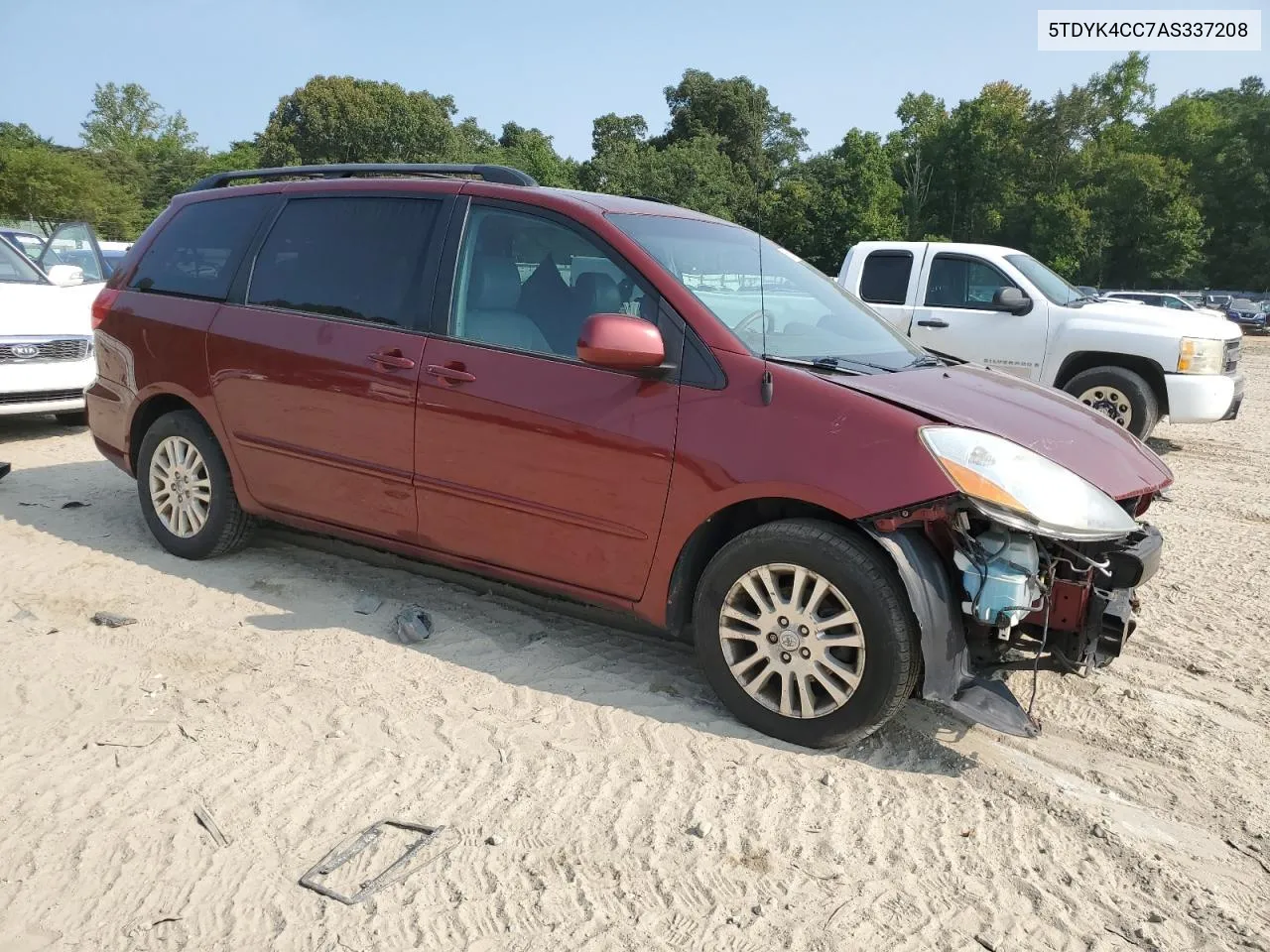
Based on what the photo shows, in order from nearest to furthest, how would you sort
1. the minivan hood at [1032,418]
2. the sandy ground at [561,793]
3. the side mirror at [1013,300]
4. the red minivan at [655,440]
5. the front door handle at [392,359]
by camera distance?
the sandy ground at [561,793] → the red minivan at [655,440] → the minivan hood at [1032,418] → the front door handle at [392,359] → the side mirror at [1013,300]

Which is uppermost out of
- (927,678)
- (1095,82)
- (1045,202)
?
(1095,82)

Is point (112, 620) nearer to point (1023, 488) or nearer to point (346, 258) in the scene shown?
point (346, 258)

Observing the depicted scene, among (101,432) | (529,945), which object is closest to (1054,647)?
(529,945)

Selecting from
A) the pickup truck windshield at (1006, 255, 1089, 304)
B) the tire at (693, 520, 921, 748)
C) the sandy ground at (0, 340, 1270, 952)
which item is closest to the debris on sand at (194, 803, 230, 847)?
the sandy ground at (0, 340, 1270, 952)

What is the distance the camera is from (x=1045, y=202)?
159ft

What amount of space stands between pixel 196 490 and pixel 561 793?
2.98m

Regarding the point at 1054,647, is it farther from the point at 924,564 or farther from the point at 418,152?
the point at 418,152

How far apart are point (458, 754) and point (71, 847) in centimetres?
112

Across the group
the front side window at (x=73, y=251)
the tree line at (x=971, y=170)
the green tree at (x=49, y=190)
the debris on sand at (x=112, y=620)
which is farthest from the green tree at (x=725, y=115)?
the debris on sand at (x=112, y=620)

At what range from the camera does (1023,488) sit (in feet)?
9.68

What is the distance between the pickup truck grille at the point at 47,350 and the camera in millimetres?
7891

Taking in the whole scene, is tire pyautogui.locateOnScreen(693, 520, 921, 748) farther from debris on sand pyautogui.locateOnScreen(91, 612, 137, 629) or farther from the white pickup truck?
the white pickup truck

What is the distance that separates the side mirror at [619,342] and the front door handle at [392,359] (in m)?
0.99

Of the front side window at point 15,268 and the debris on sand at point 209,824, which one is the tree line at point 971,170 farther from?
the debris on sand at point 209,824
